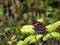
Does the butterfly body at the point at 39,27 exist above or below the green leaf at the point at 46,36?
above

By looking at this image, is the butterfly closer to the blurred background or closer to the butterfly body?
the butterfly body

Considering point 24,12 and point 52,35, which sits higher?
point 24,12

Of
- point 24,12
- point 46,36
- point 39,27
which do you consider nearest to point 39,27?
point 39,27

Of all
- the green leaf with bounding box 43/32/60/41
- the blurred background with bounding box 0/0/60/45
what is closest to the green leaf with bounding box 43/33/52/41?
the green leaf with bounding box 43/32/60/41

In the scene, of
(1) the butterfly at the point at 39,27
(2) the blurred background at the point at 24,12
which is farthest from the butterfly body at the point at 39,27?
(2) the blurred background at the point at 24,12

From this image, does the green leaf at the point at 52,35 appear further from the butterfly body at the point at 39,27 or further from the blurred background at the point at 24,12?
the blurred background at the point at 24,12

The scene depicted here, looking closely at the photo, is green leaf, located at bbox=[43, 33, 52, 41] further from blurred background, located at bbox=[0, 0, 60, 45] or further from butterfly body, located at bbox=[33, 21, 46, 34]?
blurred background, located at bbox=[0, 0, 60, 45]

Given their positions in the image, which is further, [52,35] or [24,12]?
[24,12]

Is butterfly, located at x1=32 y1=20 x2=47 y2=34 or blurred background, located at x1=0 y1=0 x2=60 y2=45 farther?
blurred background, located at x1=0 y1=0 x2=60 y2=45

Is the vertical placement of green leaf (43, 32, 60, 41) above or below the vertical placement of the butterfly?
below

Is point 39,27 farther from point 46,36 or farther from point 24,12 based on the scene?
point 24,12

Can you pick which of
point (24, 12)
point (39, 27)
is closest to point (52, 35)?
point (39, 27)

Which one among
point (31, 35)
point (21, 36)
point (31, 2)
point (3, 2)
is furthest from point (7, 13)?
point (31, 35)
